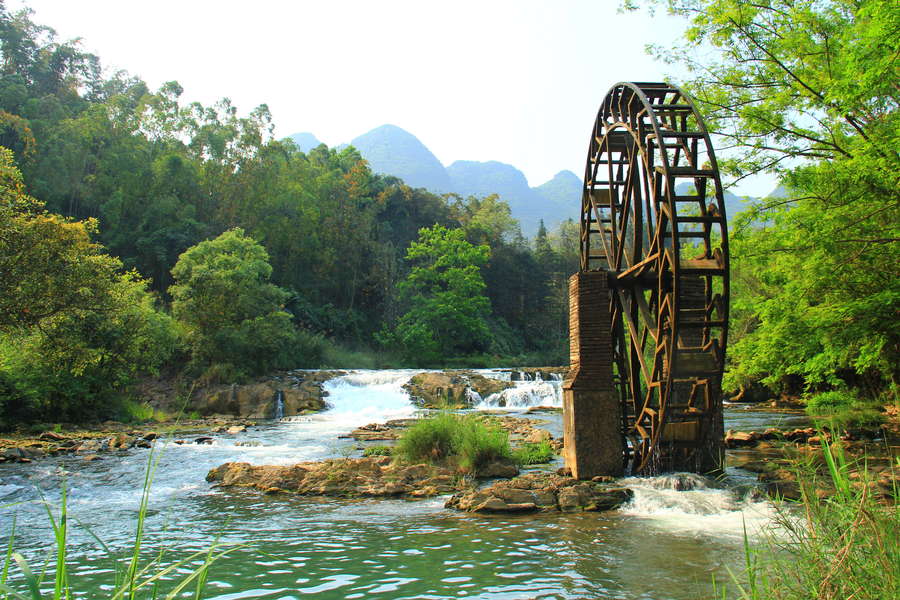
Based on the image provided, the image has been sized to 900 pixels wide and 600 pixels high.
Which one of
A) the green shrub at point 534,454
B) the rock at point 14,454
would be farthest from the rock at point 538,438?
the rock at point 14,454

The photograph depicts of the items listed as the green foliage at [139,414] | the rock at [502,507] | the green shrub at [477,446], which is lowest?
the green foliage at [139,414]

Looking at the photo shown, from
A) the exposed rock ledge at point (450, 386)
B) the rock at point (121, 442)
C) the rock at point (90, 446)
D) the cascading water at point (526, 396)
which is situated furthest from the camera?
the exposed rock ledge at point (450, 386)

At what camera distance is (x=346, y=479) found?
900 centimetres

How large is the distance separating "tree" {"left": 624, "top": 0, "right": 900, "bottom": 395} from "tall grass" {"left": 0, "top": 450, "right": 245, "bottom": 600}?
854cm

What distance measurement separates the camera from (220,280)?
26766mm

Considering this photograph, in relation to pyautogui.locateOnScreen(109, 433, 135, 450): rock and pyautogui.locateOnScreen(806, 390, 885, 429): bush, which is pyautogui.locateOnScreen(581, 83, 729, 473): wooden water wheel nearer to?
pyautogui.locateOnScreen(806, 390, 885, 429): bush

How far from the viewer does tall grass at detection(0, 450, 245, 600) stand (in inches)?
62.9

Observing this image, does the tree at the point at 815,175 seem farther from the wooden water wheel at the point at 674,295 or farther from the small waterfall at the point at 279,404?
the small waterfall at the point at 279,404

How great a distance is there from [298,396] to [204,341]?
18.3ft

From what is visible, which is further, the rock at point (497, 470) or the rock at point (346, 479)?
the rock at point (497, 470)

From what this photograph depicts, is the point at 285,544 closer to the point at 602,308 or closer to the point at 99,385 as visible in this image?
the point at 602,308

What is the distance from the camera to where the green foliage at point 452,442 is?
9734 millimetres

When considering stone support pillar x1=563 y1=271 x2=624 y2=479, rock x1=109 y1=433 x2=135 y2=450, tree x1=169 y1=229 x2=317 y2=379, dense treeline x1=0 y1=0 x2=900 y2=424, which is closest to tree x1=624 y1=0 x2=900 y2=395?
dense treeline x1=0 y1=0 x2=900 y2=424

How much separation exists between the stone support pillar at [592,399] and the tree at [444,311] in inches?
1162
